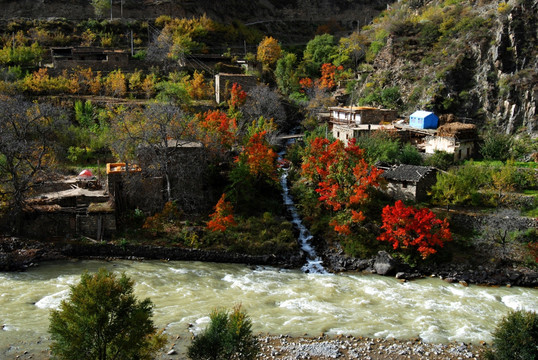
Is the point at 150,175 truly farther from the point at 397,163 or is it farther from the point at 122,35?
the point at 122,35

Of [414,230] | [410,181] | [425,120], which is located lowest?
[414,230]

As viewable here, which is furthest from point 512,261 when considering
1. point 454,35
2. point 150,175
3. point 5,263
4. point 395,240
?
point 454,35

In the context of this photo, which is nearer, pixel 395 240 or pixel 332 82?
pixel 395 240

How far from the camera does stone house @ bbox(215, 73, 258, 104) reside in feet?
150

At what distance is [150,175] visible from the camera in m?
30.3

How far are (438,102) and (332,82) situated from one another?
1364 centimetres

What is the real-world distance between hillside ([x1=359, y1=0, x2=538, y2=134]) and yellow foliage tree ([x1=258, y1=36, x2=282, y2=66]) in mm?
10712

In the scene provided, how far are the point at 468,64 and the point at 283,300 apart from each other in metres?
33.3

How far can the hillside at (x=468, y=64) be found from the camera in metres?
41.8

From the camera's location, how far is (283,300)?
73.6 feet

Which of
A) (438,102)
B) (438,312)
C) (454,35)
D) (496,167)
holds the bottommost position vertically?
(438,312)

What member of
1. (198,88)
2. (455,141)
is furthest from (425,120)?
(198,88)

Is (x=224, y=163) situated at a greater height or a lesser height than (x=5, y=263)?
greater

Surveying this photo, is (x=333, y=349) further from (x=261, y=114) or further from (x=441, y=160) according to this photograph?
(x=261, y=114)
